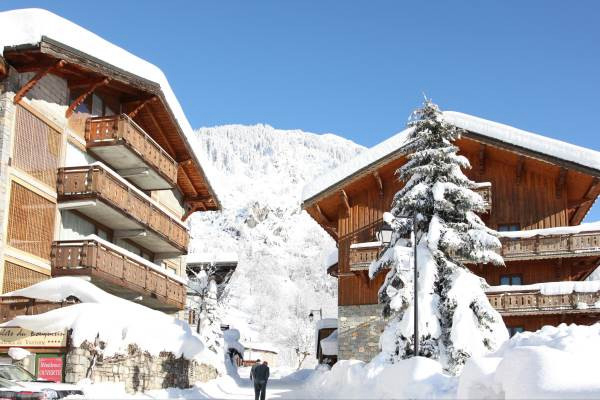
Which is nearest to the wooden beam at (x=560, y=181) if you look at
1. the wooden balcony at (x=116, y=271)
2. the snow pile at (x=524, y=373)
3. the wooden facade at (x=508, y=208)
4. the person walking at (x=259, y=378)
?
the wooden facade at (x=508, y=208)

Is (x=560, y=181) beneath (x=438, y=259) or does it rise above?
above

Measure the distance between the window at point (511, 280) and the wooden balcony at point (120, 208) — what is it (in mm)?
14014

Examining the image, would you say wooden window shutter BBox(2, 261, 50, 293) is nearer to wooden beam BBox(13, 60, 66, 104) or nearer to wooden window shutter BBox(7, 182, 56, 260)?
wooden window shutter BBox(7, 182, 56, 260)

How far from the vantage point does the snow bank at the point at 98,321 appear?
19.2 metres

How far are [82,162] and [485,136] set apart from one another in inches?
635

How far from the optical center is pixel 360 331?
3031 centimetres

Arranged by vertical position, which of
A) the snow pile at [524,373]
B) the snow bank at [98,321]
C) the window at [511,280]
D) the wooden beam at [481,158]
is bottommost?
the snow pile at [524,373]

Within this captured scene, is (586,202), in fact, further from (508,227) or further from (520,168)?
(508,227)

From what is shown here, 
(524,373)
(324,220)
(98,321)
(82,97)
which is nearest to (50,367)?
(98,321)

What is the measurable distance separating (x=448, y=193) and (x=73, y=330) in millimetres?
11202

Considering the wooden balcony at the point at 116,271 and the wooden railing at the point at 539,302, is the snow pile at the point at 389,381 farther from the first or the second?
the wooden railing at the point at 539,302

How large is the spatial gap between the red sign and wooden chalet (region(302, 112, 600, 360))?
14.3 m

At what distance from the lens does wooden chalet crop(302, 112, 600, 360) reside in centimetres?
2800

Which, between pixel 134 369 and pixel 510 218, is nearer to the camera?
pixel 134 369
